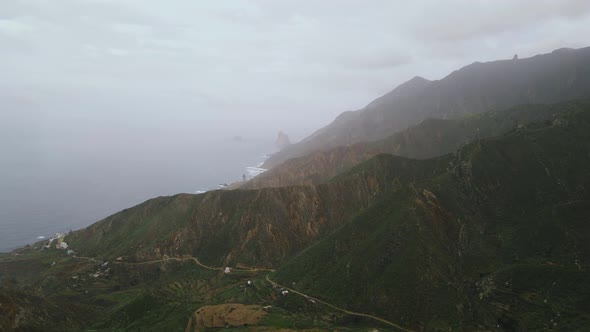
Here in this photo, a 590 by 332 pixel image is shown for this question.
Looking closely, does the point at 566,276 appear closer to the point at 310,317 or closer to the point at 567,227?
the point at 567,227

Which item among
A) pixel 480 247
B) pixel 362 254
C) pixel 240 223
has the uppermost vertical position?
pixel 240 223

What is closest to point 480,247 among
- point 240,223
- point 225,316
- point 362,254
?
point 362,254

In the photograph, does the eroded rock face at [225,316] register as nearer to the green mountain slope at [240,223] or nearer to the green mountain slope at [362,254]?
the green mountain slope at [362,254]

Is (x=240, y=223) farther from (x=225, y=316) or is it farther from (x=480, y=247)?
(x=480, y=247)

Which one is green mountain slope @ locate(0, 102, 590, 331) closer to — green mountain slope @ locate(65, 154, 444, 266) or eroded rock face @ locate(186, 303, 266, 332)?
green mountain slope @ locate(65, 154, 444, 266)

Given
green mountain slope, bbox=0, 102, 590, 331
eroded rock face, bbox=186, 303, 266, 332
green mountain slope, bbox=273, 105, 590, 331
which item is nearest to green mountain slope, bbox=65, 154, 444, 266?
green mountain slope, bbox=0, 102, 590, 331
